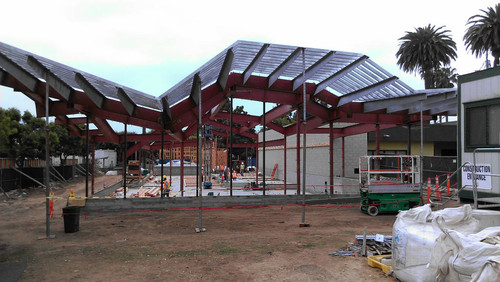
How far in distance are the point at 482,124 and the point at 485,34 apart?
30.9 metres

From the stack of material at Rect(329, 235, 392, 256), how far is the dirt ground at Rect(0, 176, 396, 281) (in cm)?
33

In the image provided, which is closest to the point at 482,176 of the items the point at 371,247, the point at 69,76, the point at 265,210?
the point at 371,247

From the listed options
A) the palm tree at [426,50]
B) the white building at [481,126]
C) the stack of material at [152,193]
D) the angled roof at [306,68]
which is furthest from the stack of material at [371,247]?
the palm tree at [426,50]

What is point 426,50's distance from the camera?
139 ft

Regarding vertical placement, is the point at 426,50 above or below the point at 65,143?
above

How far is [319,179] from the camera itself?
2694cm

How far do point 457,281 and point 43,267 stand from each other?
810cm

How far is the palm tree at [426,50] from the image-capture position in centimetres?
4200

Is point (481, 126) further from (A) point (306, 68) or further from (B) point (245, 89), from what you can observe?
(B) point (245, 89)

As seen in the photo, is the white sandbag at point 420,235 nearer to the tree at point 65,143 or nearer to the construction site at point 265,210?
the construction site at point 265,210

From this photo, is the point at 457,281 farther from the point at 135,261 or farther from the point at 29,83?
the point at 29,83

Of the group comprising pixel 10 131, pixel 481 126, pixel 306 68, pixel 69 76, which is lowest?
pixel 481 126

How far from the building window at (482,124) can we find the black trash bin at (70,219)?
14.4 meters

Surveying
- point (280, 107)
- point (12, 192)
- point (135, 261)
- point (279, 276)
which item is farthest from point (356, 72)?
point (12, 192)
